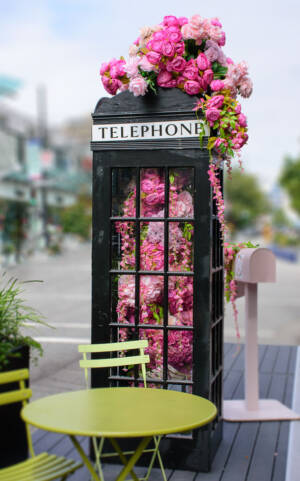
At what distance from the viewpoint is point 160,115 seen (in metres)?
4.44

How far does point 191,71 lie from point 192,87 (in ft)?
0.41

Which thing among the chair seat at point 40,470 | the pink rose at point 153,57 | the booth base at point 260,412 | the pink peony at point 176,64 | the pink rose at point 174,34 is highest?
the pink rose at point 174,34

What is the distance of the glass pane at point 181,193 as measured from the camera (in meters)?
4.48

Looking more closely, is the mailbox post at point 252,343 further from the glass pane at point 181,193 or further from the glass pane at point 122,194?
the glass pane at point 122,194

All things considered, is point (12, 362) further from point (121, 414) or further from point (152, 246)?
point (152, 246)

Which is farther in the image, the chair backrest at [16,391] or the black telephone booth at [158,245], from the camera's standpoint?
the black telephone booth at [158,245]

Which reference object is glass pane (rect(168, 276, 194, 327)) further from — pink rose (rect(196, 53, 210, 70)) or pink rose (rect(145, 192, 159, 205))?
pink rose (rect(196, 53, 210, 70))

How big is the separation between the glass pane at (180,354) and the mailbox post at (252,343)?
1.10 metres

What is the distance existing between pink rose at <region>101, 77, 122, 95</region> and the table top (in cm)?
224

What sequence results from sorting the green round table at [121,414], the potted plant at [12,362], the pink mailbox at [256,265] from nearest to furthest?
the green round table at [121,414] < the potted plant at [12,362] < the pink mailbox at [256,265]

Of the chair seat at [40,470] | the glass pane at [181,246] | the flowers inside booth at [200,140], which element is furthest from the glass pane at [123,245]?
the chair seat at [40,470]

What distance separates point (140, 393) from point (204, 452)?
1.18 meters

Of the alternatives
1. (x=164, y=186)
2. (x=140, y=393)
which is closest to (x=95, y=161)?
(x=164, y=186)

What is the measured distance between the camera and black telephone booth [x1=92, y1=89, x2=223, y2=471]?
4.41 metres
